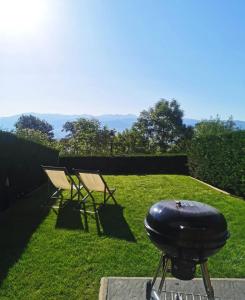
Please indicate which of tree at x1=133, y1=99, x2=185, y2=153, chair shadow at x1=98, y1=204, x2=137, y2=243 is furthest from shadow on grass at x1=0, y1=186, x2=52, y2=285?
tree at x1=133, y1=99, x2=185, y2=153

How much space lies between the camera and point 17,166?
837 centimetres

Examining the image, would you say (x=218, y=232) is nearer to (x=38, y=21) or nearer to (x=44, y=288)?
(x=44, y=288)

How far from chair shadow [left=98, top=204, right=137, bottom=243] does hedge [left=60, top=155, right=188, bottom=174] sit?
11269 millimetres

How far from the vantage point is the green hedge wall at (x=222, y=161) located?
942 cm

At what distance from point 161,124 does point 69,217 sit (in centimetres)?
3711

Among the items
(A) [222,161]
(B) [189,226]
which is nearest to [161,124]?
(A) [222,161]

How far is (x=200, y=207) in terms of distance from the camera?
241 centimetres

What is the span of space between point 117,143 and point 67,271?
35.8 m

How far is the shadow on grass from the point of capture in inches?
165

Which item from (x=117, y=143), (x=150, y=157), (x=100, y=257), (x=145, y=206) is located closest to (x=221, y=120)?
(x=117, y=143)

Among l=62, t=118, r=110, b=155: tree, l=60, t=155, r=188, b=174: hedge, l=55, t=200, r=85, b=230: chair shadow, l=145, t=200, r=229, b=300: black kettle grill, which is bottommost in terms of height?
l=62, t=118, r=110, b=155: tree

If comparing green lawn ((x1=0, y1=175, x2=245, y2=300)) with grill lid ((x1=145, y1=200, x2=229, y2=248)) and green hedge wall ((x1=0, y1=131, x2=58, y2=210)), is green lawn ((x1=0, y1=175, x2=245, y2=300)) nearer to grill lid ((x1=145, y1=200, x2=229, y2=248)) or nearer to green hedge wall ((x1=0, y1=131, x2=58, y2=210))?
green hedge wall ((x1=0, y1=131, x2=58, y2=210))

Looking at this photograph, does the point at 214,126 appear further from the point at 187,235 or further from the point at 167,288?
the point at 187,235

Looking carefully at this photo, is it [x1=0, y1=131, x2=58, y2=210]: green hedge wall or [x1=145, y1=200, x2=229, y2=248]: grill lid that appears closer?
[x1=145, y1=200, x2=229, y2=248]: grill lid
